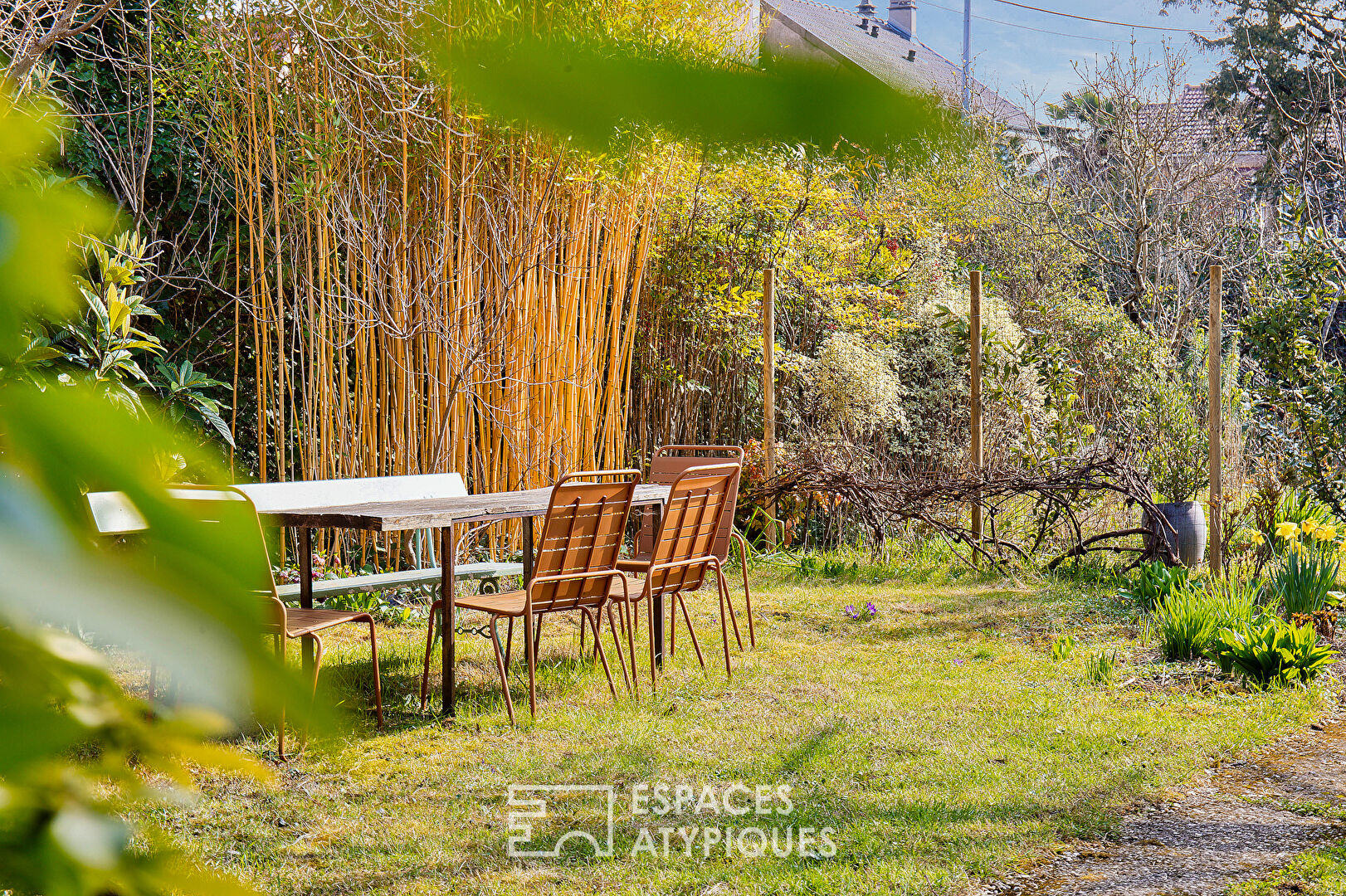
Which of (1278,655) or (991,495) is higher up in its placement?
(991,495)

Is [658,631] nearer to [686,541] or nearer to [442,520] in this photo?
[686,541]

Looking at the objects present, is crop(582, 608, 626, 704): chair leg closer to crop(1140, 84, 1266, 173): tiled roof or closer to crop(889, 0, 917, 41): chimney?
crop(889, 0, 917, 41): chimney

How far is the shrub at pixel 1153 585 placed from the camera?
14.7 ft

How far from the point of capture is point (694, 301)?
6.77 m

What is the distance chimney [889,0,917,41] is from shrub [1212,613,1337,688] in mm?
3814

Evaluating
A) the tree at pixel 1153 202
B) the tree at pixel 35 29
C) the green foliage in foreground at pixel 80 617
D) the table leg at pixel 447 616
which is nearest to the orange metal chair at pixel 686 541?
the table leg at pixel 447 616

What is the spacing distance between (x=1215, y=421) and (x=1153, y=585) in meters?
0.96

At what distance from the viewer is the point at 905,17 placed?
12.8 inches

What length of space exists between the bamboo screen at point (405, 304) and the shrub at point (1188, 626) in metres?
2.44

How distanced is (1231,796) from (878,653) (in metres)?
1.57

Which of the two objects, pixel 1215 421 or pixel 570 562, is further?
pixel 1215 421

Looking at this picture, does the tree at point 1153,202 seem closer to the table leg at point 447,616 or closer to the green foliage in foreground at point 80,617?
the table leg at point 447,616

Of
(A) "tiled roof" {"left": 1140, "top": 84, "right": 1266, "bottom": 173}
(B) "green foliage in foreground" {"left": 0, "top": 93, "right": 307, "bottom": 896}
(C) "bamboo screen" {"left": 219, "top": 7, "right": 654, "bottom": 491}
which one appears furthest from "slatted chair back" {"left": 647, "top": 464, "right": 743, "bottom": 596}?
(A) "tiled roof" {"left": 1140, "top": 84, "right": 1266, "bottom": 173}

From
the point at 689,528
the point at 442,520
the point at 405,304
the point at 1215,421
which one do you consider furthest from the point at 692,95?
the point at 1215,421
